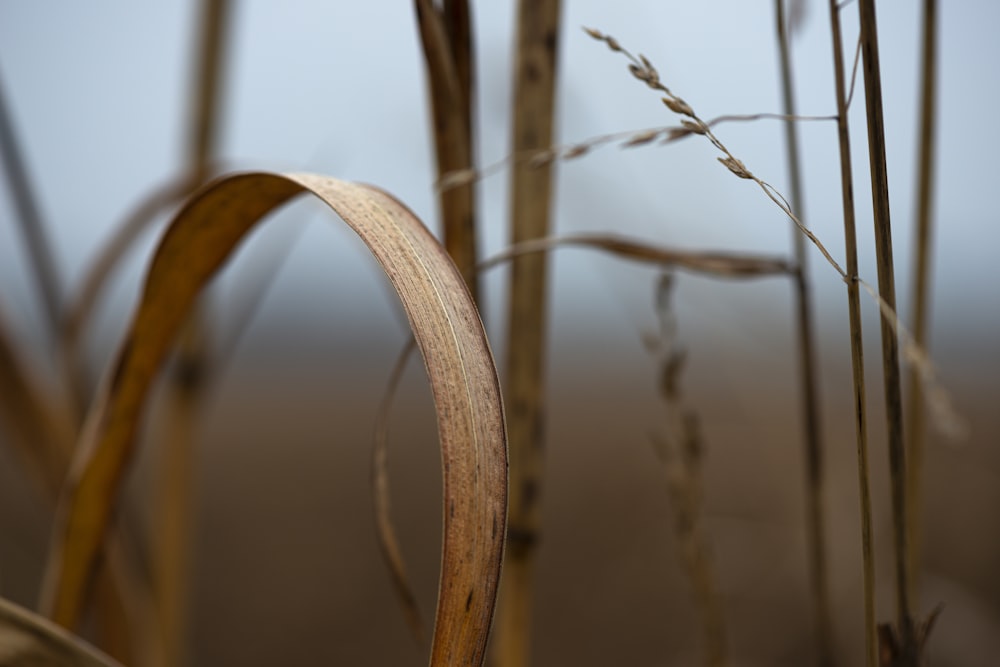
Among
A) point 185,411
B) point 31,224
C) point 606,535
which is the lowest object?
point 606,535

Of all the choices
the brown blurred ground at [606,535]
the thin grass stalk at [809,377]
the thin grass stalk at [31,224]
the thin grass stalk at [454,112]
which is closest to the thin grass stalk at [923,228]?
the thin grass stalk at [809,377]

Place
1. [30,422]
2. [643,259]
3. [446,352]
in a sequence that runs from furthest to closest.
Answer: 1. [30,422]
2. [643,259]
3. [446,352]

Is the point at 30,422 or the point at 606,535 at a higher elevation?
the point at 30,422

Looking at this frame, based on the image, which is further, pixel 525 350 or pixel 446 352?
pixel 525 350

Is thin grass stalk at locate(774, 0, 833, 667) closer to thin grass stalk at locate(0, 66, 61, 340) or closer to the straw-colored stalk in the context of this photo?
the straw-colored stalk

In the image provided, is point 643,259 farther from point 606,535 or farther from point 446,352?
point 606,535

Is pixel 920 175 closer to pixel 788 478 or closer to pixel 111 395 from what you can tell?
pixel 111 395

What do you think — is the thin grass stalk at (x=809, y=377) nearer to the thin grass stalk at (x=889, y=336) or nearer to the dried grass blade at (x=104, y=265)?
the thin grass stalk at (x=889, y=336)

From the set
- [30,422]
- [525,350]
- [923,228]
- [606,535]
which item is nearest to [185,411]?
[30,422]
